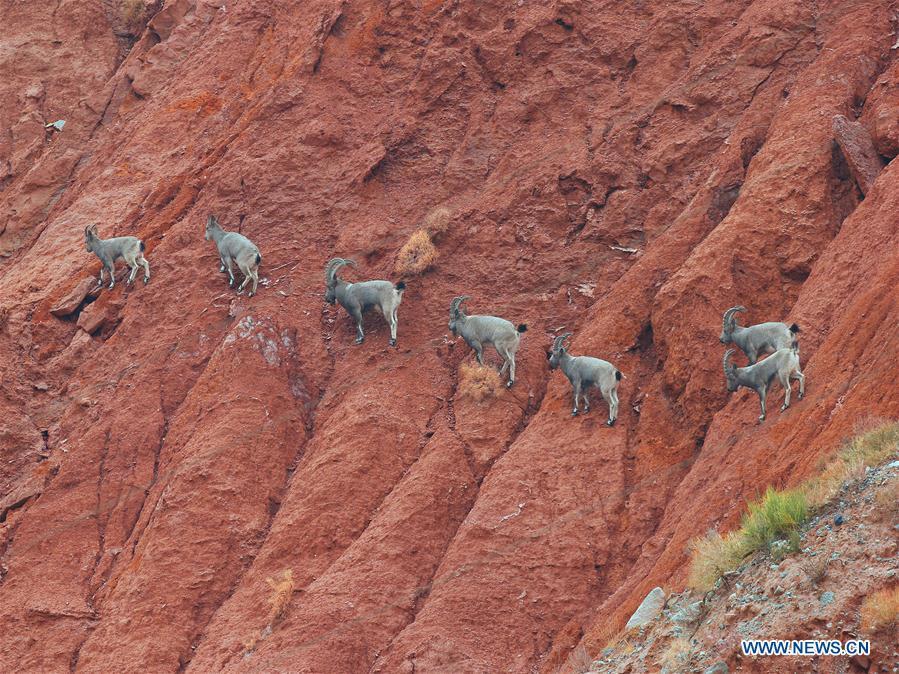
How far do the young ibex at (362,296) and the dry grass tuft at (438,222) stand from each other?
1.94 meters

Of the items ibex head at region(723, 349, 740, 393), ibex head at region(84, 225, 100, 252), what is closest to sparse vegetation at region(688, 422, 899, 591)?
ibex head at region(723, 349, 740, 393)

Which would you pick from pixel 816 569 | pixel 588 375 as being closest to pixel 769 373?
pixel 588 375

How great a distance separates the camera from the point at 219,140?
1171 inches

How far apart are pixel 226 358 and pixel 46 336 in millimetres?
5226

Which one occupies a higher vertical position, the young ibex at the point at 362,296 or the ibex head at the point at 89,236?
the ibex head at the point at 89,236

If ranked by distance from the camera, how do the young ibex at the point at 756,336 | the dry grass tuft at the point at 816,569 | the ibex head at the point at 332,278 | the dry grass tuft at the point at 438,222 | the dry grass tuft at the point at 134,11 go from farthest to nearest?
1. the dry grass tuft at the point at 134,11
2. the dry grass tuft at the point at 438,222
3. the ibex head at the point at 332,278
4. the young ibex at the point at 756,336
5. the dry grass tuft at the point at 816,569

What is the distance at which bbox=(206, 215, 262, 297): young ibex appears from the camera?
25688mm

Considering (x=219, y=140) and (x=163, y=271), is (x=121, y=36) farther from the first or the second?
(x=163, y=271)

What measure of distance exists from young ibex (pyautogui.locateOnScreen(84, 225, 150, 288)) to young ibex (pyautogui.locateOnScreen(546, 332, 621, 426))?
415 inches

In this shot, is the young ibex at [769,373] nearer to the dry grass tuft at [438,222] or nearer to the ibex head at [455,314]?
the ibex head at [455,314]

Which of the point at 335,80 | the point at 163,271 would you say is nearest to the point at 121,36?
the point at 335,80

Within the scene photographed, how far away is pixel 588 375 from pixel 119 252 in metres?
12.0

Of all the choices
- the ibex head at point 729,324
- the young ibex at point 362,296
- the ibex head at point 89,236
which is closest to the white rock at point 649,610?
the ibex head at point 729,324

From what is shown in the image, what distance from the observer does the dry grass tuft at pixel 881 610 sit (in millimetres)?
11234
